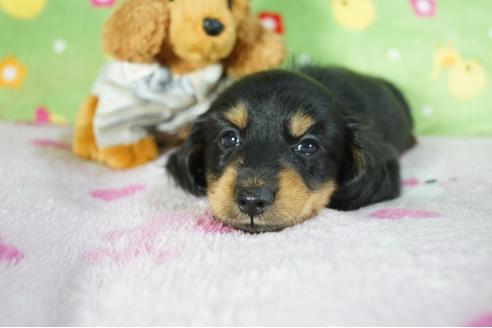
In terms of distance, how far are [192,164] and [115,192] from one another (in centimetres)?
28

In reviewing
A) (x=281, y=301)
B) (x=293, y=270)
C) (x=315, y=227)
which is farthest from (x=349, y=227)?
(x=281, y=301)

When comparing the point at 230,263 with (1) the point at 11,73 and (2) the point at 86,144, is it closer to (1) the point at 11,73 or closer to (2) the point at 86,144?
(2) the point at 86,144

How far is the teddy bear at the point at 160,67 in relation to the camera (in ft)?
6.32

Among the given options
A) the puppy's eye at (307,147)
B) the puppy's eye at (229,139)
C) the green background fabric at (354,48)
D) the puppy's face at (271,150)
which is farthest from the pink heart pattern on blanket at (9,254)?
the green background fabric at (354,48)

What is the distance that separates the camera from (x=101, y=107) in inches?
80.5

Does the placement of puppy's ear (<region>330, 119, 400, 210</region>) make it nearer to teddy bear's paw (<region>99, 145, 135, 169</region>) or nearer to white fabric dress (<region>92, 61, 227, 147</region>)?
white fabric dress (<region>92, 61, 227, 147</region>)

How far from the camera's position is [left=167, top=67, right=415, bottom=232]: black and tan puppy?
1.34 meters

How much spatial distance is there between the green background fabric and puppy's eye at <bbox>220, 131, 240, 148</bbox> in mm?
1138

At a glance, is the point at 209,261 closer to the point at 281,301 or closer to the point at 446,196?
the point at 281,301

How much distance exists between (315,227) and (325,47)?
1.61 metres

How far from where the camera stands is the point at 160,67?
6.88 feet

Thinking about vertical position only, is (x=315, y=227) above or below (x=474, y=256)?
below

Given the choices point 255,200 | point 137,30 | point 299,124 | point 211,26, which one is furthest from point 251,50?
point 255,200

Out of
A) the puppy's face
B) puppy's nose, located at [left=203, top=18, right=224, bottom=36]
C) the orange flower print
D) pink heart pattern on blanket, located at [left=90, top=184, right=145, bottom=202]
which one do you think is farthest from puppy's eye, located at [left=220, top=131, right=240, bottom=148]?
the orange flower print
